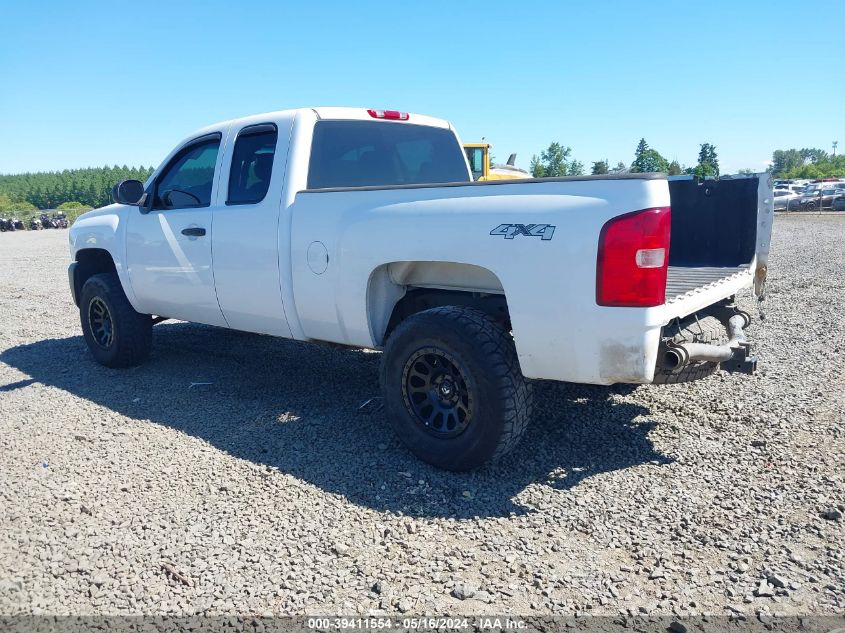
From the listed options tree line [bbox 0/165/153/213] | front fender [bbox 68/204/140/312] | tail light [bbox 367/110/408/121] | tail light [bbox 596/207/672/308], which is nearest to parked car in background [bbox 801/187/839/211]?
tail light [bbox 367/110/408/121]

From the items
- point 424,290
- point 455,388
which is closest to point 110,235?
point 424,290

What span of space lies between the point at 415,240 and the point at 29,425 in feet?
10.4

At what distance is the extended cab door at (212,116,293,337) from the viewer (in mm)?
4582

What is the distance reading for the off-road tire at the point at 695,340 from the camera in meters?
3.48

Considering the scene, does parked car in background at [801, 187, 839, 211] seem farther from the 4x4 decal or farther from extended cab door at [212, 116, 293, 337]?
the 4x4 decal

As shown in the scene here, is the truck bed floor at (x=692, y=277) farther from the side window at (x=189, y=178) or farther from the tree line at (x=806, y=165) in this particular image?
the tree line at (x=806, y=165)


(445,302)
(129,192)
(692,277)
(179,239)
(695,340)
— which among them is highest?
(129,192)

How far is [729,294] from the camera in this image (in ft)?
13.6

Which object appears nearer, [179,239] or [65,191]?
[179,239]

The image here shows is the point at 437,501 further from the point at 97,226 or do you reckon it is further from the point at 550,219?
the point at 97,226

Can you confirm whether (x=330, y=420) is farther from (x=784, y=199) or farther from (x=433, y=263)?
(x=784, y=199)

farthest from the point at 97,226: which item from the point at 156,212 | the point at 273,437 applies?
the point at 273,437

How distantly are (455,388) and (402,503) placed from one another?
69cm

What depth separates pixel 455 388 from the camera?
3.75 meters
